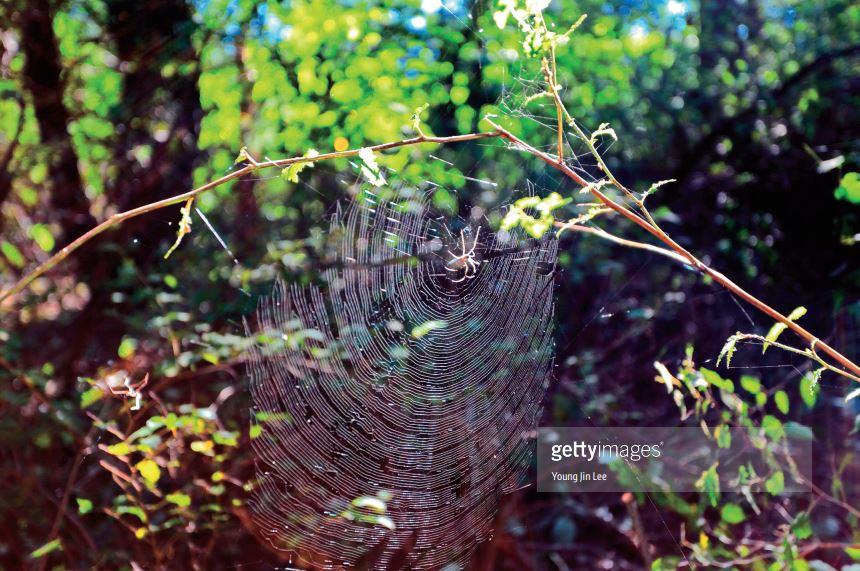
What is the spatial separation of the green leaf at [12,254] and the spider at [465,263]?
1.32 meters

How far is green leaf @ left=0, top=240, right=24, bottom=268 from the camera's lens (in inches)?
74.6

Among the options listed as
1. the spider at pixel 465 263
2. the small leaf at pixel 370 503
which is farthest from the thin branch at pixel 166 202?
the small leaf at pixel 370 503

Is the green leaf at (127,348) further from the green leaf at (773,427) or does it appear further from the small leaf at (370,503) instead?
the green leaf at (773,427)

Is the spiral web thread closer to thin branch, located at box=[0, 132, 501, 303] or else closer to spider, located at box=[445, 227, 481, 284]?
spider, located at box=[445, 227, 481, 284]

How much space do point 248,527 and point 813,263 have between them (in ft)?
5.07

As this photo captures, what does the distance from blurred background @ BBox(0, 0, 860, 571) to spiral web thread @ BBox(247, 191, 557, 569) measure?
252 millimetres

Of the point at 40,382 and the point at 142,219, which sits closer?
the point at 40,382

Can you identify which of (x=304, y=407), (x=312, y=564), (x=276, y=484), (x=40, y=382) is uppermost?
(x=40, y=382)

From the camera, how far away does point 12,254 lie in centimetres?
190

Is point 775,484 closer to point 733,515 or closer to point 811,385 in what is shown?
point 733,515

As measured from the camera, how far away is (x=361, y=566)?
135 centimetres

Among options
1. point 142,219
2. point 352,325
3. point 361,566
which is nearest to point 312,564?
point 361,566

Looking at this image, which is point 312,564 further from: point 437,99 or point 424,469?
point 437,99

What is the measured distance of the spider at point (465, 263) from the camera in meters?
A: 1.28
